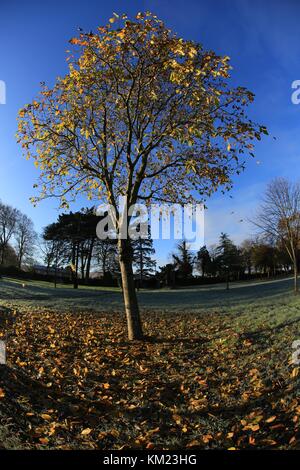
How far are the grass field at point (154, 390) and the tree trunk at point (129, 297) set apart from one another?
42 centimetres

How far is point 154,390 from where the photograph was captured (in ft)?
17.2

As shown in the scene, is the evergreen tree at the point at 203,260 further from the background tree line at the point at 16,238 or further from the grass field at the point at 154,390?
the grass field at the point at 154,390

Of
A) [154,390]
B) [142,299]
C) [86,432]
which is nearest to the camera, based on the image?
[86,432]

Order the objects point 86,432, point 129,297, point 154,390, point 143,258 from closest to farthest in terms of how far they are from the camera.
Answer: point 86,432 → point 154,390 → point 129,297 → point 143,258

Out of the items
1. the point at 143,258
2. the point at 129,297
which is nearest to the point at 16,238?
the point at 143,258

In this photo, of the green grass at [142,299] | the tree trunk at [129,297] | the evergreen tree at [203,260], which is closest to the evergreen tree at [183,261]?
the evergreen tree at [203,260]

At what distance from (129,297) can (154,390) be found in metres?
3.94

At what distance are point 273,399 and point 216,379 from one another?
1.23 meters

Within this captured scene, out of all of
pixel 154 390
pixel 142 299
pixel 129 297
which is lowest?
pixel 142 299

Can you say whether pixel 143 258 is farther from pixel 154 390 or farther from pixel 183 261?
pixel 154 390

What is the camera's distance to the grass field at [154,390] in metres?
3.85

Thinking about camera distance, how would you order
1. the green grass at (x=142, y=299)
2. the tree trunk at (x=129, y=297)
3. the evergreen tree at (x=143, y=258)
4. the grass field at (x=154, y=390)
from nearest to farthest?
the grass field at (x=154, y=390), the tree trunk at (x=129, y=297), the green grass at (x=142, y=299), the evergreen tree at (x=143, y=258)

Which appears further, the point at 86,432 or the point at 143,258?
the point at 143,258
